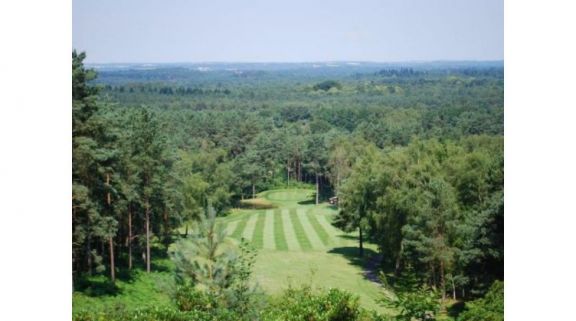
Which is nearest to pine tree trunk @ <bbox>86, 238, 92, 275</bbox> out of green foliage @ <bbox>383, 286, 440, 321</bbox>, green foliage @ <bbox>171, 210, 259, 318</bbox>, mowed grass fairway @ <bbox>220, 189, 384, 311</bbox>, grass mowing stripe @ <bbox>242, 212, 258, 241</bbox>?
mowed grass fairway @ <bbox>220, 189, 384, 311</bbox>

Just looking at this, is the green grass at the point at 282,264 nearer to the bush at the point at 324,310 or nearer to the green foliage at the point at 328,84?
the bush at the point at 324,310

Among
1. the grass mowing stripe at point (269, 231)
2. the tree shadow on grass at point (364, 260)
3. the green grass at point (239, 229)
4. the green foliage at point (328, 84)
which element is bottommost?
the tree shadow on grass at point (364, 260)

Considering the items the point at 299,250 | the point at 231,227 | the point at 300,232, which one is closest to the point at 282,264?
the point at 299,250

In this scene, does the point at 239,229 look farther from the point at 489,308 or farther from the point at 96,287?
the point at 489,308

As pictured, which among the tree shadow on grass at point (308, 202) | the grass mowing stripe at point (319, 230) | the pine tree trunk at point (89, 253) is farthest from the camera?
the tree shadow on grass at point (308, 202)

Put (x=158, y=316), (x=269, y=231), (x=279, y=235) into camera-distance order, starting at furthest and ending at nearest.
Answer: (x=269, y=231) → (x=279, y=235) → (x=158, y=316)

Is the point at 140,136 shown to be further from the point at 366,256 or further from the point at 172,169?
the point at 366,256

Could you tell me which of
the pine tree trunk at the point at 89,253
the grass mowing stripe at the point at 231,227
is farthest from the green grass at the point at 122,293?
the grass mowing stripe at the point at 231,227
